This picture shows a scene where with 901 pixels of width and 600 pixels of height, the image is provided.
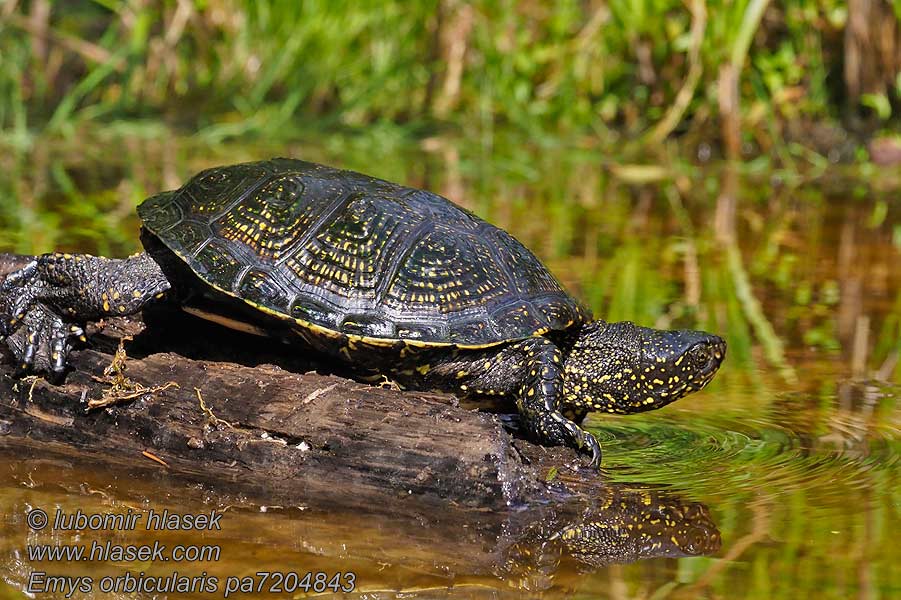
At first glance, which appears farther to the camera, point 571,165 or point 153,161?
point 571,165

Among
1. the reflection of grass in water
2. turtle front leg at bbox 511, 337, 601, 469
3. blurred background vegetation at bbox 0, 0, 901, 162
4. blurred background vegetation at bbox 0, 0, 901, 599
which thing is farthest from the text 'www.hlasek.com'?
blurred background vegetation at bbox 0, 0, 901, 162

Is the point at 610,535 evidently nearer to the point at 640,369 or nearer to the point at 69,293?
the point at 640,369

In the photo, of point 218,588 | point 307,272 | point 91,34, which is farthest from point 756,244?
point 91,34

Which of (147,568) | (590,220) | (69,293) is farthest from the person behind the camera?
(590,220)

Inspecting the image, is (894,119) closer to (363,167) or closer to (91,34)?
(363,167)

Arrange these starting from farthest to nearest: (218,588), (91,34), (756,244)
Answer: (91,34)
(756,244)
(218,588)

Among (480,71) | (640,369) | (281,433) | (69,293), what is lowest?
(281,433)

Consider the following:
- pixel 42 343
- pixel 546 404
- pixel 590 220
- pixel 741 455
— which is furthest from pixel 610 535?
pixel 590 220
